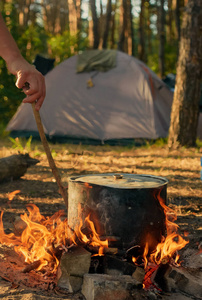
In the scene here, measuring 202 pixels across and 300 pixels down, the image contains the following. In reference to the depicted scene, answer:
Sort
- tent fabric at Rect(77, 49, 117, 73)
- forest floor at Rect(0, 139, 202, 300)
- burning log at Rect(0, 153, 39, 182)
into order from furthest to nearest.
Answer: tent fabric at Rect(77, 49, 117, 73) → burning log at Rect(0, 153, 39, 182) → forest floor at Rect(0, 139, 202, 300)

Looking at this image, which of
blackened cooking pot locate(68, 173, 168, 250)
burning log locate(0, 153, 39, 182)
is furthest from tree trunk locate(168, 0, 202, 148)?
blackened cooking pot locate(68, 173, 168, 250)

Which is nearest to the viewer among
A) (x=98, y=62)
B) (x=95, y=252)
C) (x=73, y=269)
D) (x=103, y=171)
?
(x=73, y=269)

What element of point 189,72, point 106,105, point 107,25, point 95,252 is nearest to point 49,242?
point 95,252

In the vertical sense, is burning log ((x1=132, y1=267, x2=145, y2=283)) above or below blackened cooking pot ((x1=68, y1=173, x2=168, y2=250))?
below

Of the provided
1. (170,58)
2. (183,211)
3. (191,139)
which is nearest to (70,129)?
(191,139)

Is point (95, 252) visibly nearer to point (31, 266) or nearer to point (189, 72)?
point (31, 266)

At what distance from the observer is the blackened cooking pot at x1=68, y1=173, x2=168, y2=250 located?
99.1 inches

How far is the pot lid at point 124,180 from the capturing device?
8.73ft

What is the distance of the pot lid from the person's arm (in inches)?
27.4

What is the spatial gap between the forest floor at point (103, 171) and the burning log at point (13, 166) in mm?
106

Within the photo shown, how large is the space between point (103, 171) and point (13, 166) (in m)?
1.40

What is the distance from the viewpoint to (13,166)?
5.20 metres

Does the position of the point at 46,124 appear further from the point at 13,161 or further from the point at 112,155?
the point at 13,161

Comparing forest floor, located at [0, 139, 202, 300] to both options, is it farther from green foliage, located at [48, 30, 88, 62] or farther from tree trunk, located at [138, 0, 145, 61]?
tree trunk, located at [138, 0, 145, 61]
